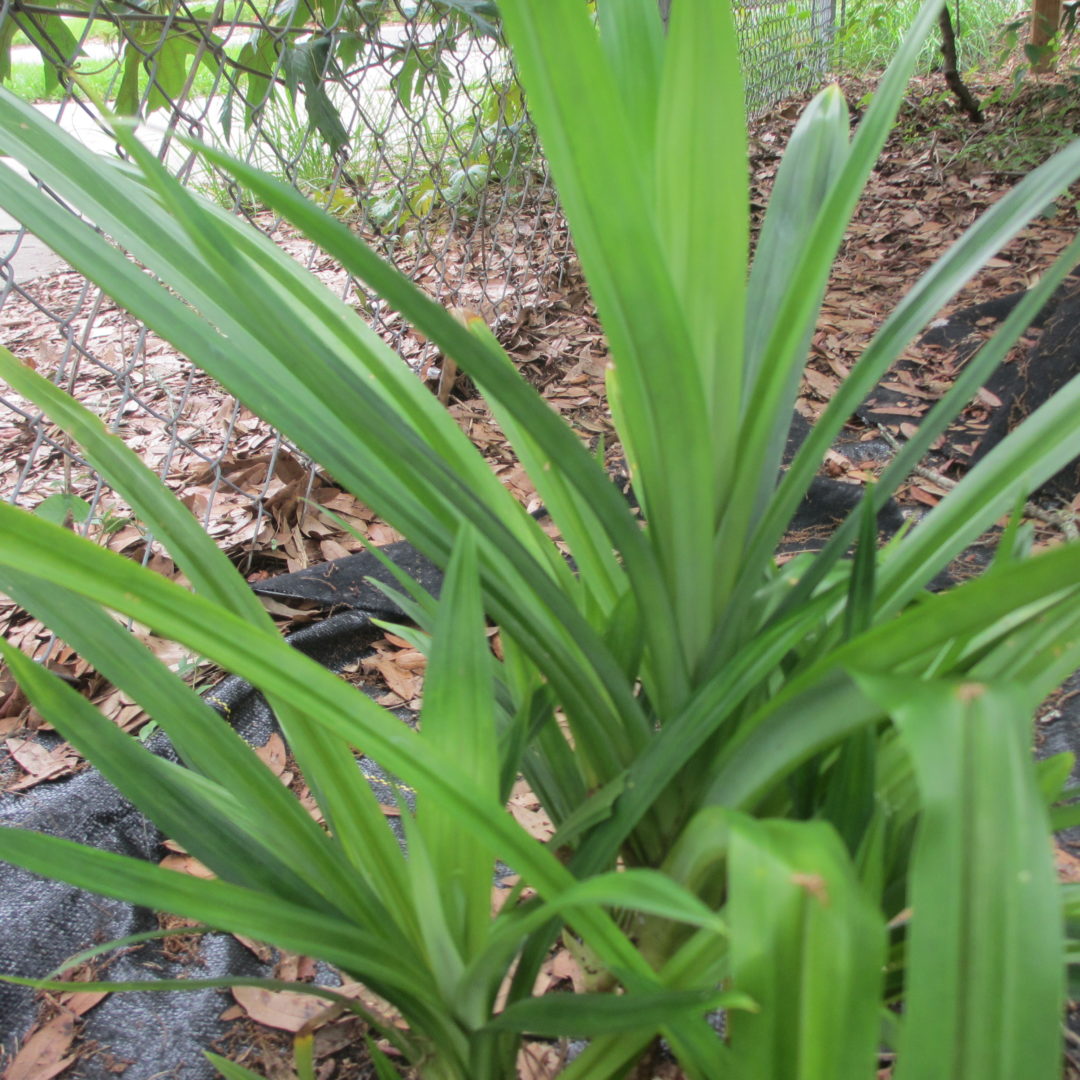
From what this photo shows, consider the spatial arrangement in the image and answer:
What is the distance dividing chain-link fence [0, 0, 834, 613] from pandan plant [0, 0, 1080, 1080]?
21 centimetres

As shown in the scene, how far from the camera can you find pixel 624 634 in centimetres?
60

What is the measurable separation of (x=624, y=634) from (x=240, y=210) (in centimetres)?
112

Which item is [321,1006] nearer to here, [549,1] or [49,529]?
[49,529]

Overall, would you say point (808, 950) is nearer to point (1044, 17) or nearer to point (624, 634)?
point (624, 634)

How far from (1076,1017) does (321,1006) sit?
636 mm

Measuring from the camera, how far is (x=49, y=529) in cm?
34

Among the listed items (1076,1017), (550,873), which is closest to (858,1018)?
(550,873)

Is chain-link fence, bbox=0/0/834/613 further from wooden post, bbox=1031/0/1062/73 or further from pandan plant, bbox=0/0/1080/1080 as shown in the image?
wooden post, bbox=1031/0/1062/73

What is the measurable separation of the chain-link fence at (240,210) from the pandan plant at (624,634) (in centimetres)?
21

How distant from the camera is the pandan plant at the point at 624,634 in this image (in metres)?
0.33

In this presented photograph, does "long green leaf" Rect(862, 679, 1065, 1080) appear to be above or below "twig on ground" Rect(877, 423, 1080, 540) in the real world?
below

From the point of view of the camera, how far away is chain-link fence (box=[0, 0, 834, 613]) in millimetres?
1194

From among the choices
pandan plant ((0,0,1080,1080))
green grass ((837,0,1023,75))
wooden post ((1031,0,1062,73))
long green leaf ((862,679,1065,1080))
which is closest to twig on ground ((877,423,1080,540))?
pandan plant ((0,0,1080,1080))

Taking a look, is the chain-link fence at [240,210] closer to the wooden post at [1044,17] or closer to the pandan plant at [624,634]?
the pandan plant at [624,634]
